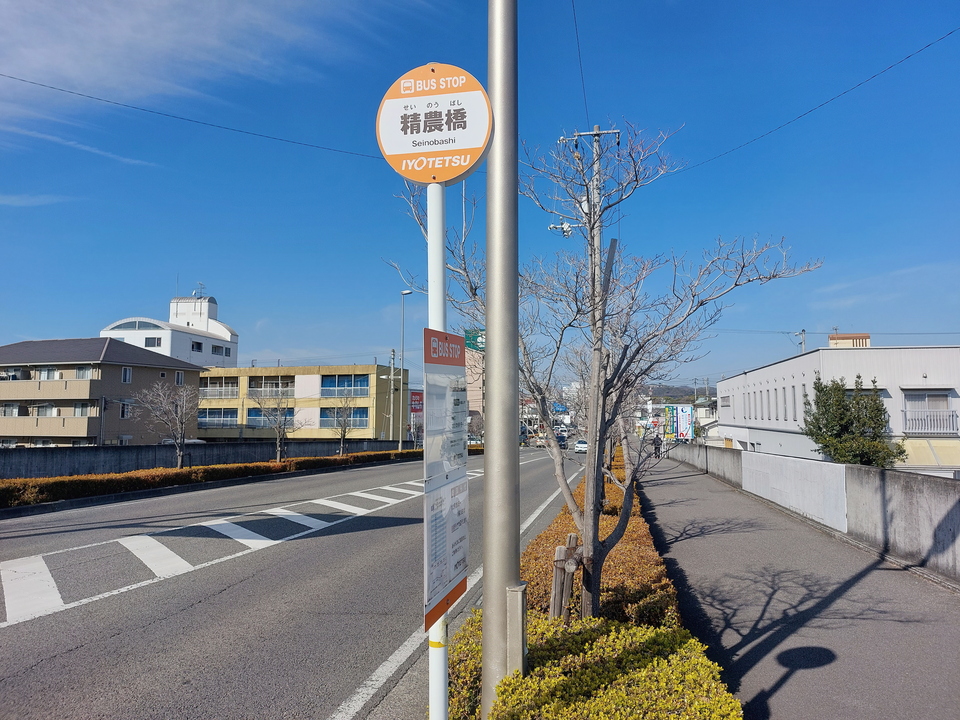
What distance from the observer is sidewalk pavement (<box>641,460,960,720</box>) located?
4703mm

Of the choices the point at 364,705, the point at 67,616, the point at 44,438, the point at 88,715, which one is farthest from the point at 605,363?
the point at 44,438

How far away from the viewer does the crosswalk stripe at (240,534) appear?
1040 cm

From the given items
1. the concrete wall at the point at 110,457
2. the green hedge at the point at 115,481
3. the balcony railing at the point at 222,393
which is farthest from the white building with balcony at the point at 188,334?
the green hedge at the point at 115,481

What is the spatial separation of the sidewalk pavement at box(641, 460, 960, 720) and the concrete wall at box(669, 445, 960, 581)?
1.16ft

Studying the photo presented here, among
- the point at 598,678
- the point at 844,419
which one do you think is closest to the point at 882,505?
the point at 598,678

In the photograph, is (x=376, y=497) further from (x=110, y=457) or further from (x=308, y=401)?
(x=308, y=401)

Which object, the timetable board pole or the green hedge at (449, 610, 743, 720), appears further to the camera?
the green hedge at (449, 610, 743, 720)

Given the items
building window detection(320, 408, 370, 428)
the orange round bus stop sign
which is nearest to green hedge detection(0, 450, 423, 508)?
the orange round bus stop sign

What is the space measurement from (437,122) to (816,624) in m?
6.39

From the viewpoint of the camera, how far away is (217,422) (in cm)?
5294

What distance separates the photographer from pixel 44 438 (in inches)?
1407

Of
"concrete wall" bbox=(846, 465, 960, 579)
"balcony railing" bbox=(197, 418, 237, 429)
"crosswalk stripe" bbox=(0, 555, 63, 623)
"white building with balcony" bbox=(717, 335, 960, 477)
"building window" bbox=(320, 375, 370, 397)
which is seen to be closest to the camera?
"crosswalk stripe" bbox=(0, 555, 63, 623)

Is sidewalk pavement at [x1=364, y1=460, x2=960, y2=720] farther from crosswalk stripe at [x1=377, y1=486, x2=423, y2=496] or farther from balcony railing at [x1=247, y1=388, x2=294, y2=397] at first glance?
balcony railing at [x1=247, y1=388, x2=294, y2=397]

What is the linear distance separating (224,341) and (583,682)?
228ft
